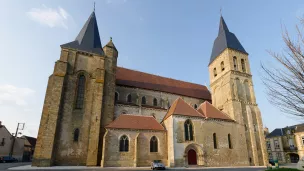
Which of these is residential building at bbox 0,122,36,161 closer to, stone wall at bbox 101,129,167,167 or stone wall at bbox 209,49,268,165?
stone wall at bbox 101,129,167,167

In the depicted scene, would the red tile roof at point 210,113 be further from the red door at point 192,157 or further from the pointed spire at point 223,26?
the pointed spire at point 223,26

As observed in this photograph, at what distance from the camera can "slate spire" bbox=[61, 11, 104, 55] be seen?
71.2 feet

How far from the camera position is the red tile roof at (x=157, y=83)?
25.0 metres

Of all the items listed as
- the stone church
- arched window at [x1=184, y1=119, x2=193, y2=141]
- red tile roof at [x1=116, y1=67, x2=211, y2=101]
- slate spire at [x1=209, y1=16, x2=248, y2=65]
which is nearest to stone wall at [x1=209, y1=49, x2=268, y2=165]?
the stone church

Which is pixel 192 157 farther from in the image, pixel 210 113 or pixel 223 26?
pixel 223 26

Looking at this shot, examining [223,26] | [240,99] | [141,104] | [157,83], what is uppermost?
[223,26]

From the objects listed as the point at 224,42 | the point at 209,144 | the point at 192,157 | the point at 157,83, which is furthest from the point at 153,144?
the point at 224,42

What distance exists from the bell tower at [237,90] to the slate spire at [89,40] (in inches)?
699

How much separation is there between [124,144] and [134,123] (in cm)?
242

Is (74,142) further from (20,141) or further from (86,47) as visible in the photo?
(20,141)

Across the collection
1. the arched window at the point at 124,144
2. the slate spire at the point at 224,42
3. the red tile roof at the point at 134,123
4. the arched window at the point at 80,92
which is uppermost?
the slate spire at the point at 224,42

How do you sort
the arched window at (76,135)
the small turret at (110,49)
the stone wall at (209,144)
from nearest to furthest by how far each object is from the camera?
1. the arched window at (76,135)
2. the stone wall at (209,144)
3. the small turret at (110,49)

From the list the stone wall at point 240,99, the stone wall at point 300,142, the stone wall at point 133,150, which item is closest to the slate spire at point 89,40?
the stone wall at point 133,150

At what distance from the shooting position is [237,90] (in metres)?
24.7
